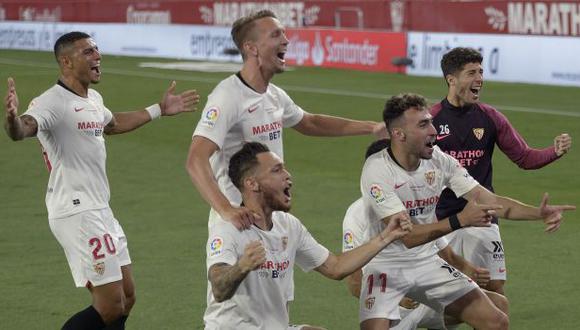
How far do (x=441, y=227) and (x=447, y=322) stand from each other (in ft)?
4.31

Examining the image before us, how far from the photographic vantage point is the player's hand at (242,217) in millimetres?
7070

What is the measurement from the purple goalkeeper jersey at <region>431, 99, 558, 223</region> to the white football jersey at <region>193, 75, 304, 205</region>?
5.40ft

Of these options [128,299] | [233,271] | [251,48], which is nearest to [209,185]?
[233,271]

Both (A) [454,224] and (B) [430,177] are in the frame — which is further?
(B) [430,177]

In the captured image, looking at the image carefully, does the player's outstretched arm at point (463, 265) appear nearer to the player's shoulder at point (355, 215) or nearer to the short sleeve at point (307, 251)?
the player's shoulder at point (355, 215)

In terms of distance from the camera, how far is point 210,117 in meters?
7.92

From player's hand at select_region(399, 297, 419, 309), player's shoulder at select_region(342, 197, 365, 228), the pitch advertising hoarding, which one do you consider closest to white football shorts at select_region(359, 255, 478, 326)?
player's shoulder at select_region(342, 197, 365, 228)

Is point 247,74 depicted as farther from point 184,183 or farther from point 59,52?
point 184,183

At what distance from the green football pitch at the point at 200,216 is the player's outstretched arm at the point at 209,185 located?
237 centimetres

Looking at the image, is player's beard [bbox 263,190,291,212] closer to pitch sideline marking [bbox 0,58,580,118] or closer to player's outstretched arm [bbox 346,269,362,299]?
player's outstretched arm [bbox 346,269,362,299]

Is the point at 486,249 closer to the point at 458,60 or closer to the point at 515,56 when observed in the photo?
the point at 458,60

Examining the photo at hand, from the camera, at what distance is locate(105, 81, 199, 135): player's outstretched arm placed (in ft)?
29.9

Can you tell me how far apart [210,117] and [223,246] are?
1203 millimetres

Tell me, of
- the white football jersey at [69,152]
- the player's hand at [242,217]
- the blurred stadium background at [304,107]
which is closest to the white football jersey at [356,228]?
the blurred stadium background at [304,107]
